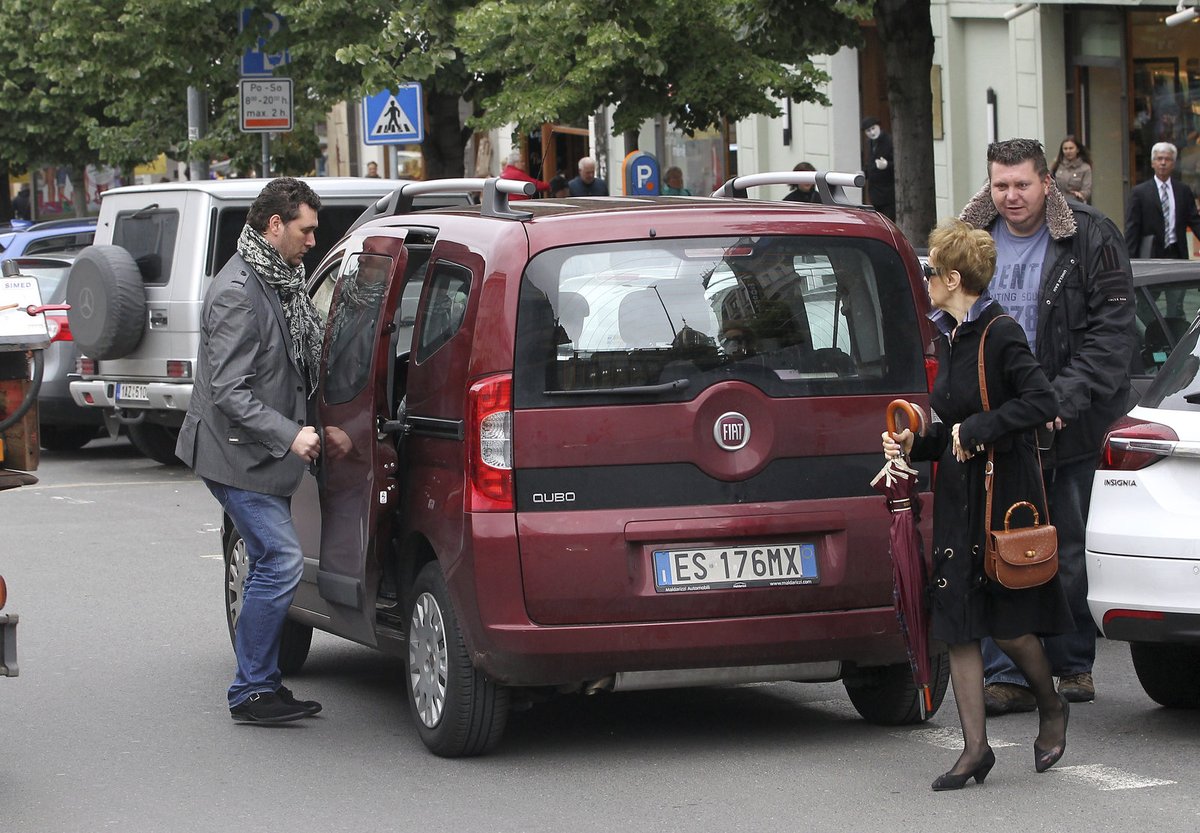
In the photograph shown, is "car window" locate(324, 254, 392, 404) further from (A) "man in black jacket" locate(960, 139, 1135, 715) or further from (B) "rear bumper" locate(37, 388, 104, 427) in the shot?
(B) "rear bumper" locate(37, 388, 104, 427)

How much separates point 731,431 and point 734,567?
1.40 feet

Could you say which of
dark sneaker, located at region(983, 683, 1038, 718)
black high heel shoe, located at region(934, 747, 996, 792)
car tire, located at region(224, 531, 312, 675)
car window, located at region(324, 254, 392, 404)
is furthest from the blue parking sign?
black high heel shoe, located at region(934, 747, 996, 792)

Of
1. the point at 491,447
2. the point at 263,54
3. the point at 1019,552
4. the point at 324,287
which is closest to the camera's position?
the point at 1019,552

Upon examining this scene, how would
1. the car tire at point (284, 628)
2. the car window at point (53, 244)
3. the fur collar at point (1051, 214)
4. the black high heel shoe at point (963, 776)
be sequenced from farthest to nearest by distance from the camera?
1. the car window at point (53, 244)
2. the car tire at point (284, 628)
3. the fur collar at point (1051, 214)
4. the black high heel shoe at point (963, 776)

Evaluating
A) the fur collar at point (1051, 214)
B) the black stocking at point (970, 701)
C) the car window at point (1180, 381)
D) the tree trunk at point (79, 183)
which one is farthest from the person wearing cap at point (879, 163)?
the tree trunk at point (79, 183)

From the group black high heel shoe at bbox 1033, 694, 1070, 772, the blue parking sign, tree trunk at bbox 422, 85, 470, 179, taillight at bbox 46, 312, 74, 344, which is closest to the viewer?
black high heel shoe at bbox 1033, 694, 1070, 772

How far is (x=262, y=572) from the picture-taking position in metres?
7.48

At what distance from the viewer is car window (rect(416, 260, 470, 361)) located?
22.1 feet

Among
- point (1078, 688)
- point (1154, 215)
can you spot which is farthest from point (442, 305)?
point (1154, 215)

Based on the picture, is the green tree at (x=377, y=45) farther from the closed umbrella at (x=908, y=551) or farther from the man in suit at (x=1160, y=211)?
the closed umbrella at (x=908, y=551)

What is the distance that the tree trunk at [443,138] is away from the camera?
23953 millimetres

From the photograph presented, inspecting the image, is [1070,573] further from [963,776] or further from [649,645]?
[649,645]

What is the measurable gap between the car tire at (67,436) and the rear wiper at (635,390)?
12431 millimetres

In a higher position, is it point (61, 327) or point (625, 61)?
point (625, 61)
